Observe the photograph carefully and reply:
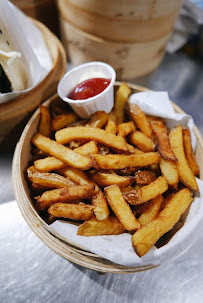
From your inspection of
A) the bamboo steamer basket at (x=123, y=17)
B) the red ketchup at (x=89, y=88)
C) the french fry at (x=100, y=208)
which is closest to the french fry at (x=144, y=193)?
the french fry at (x=100, y=208)

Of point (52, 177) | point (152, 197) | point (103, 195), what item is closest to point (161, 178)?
point (152, 197)

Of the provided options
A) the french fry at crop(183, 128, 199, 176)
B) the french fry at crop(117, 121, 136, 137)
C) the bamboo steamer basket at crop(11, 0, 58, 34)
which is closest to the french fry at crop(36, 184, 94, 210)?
the french fry at crop(117, 121, 136, 137)

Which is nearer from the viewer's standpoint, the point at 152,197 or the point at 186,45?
the point at 152,197

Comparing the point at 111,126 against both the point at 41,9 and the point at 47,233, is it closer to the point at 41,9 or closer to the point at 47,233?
the point at 47,233

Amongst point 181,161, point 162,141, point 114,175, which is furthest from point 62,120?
point 181,161

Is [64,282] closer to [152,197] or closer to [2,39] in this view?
[152,197]
